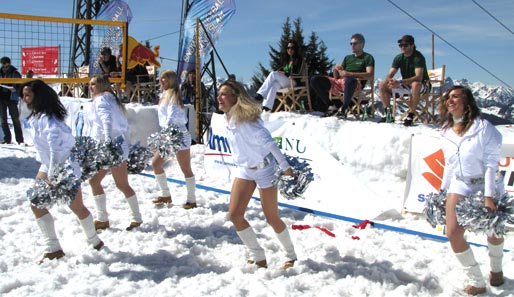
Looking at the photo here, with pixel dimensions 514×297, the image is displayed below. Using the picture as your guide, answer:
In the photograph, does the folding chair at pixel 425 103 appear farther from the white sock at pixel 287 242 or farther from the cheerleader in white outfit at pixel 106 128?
the cheerleader in white outfit at pixel 106 128

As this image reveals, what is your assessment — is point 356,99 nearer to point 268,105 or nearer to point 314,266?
point 268,105

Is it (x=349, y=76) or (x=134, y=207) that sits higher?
(x=349, y=76)

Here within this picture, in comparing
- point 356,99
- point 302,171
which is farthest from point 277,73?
point 302,171

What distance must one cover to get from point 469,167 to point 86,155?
3.73 m

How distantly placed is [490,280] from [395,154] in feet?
9.94

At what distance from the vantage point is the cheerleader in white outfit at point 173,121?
261 inches

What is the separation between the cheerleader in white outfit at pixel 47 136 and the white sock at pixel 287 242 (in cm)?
201

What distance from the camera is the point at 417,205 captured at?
6.07 m

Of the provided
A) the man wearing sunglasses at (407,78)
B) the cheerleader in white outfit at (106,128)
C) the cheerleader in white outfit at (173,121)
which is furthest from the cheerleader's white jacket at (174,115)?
the man wearing sunglasses at (407,78)

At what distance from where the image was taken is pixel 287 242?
4.43 metres

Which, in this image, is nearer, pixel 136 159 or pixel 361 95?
pixel 136 159

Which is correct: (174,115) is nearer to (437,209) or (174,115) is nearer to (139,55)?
(437,209)

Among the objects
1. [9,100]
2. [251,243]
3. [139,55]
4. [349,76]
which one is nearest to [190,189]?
[251,243]

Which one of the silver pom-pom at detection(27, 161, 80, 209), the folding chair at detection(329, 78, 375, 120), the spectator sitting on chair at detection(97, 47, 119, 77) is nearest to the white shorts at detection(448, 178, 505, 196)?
the silver pom-pom at detection(27, 161, 80, 209)
